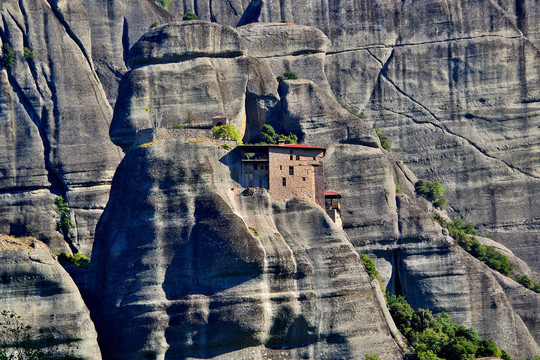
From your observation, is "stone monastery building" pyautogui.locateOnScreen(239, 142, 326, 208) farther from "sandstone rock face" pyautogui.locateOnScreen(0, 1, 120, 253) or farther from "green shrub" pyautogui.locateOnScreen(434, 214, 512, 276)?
"sandstone rock face" pyautogui.locateOnScreen(0, 1, 120, 253)

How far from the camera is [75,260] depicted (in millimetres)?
95312

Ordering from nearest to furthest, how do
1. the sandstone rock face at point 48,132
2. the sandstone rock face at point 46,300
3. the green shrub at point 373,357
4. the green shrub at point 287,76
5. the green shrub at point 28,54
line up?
the sandstone rock face at point 46,300, the green shrub at point 373,357, the green shrub at point 287,76, the sandstone rock face at point 48,132, the green shrub at point 28,54

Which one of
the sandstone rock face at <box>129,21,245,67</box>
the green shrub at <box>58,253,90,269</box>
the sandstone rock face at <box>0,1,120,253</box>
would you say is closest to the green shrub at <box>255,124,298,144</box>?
the sandstone rock face at <box>129,21,245,67</box>

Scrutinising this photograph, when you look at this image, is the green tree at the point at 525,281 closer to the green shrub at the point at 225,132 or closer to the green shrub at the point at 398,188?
the green shrub at the point at 398,188

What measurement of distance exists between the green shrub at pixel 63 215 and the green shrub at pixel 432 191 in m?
22.8

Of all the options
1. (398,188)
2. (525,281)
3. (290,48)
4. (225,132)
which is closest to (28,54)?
(290,48)

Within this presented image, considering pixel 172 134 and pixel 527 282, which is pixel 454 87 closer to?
pixel 527 282

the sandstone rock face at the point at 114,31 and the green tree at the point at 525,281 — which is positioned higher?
the sandstone rock face at the point at 114,31

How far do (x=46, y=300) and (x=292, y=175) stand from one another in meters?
15.9

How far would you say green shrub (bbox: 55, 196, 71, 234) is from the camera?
3979 inches

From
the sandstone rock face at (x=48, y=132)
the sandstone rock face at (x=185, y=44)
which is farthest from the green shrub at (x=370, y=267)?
the sandstone rock face at (x=48, y=132)

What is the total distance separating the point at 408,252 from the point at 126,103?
19.2 m

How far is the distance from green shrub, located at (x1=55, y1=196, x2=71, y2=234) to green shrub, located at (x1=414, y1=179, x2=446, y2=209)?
2284cm

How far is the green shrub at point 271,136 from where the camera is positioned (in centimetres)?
9206
